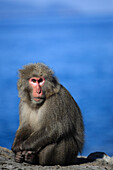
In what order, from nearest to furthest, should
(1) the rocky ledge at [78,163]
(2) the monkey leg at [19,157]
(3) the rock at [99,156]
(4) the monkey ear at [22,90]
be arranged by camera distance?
(1) the rocky ledge at [78,163], (2) the monkey leg at [19,157], (4) the monkey ear at [22,90], (3) the rock at [99,156]

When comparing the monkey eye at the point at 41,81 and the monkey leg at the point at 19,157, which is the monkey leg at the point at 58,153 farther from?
the monkey eye at the point at 41,81

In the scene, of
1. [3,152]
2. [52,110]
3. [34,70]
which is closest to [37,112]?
Result: [52,110]

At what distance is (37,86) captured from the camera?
8516mm

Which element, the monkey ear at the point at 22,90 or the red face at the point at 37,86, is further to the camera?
the monkey ear at the point at 22,90

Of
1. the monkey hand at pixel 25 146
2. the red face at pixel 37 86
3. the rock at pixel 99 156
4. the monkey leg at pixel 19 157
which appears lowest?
the monkey leg at pixel 19 157

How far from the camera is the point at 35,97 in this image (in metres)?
8.62

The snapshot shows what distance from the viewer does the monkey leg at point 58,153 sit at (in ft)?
28.2

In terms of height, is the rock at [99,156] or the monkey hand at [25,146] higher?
the rock at [99,156]

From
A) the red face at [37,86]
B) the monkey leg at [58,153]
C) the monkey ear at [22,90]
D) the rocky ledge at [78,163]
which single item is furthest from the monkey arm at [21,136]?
the red face at [37,86]

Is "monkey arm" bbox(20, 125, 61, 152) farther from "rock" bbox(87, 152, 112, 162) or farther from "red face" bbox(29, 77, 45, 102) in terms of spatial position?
"rock" bbox(87, 152, 112, 162)

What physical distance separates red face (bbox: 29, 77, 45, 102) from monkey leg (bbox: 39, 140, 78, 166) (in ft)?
4.09

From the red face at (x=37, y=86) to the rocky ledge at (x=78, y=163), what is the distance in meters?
1.66

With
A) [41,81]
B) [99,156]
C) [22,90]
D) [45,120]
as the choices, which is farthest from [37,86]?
[99,156]

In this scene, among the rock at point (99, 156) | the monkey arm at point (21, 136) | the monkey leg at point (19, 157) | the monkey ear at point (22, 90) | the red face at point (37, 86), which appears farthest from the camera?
the rock at point (99, 156)
